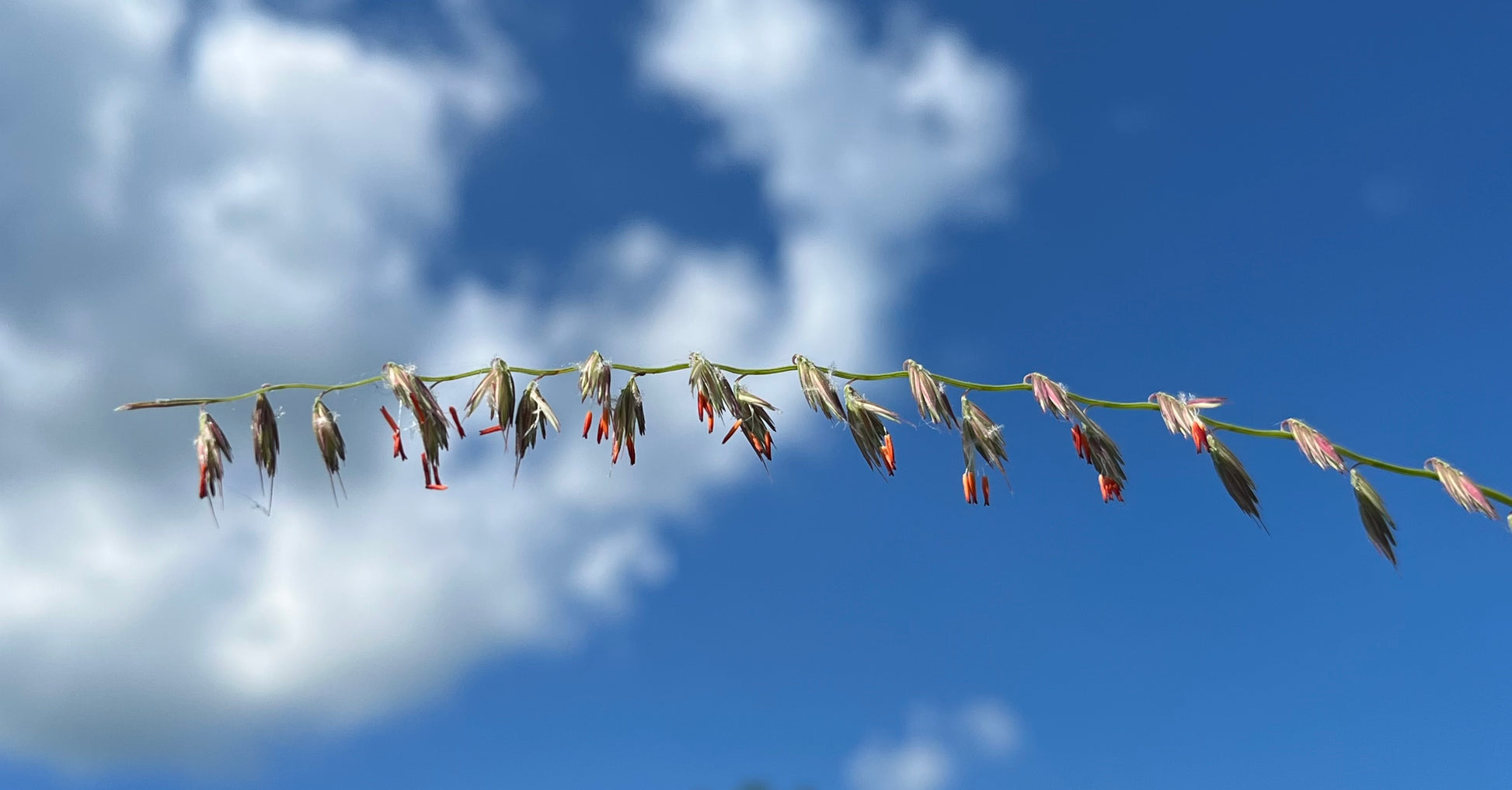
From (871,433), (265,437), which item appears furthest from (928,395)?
(265,437)

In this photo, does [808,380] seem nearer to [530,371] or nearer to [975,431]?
[975,431]

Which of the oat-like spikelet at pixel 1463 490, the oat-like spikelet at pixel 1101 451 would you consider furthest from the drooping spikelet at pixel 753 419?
the oat-like spikelet at pixel 1463 490

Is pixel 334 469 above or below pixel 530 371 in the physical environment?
below

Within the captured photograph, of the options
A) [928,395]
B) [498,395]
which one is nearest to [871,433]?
[928,395]

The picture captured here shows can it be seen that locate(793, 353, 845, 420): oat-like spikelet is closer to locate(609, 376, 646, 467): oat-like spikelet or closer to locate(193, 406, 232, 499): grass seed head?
locate(609, 376, 646, 467): oat-like spikelet

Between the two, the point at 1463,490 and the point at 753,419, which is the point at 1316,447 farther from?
the point at 753,419

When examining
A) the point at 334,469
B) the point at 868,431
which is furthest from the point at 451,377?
the point at 868,431

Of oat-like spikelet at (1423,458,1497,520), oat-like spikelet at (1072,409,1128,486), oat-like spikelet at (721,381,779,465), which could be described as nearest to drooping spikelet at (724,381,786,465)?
oat-like spikelet at (721,381,779,465)
